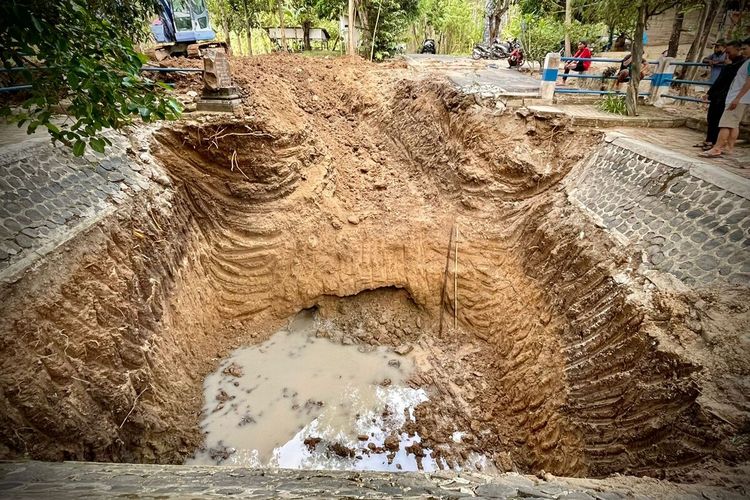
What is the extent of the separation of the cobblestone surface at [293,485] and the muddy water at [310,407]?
1.99m

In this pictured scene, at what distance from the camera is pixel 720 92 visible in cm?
551

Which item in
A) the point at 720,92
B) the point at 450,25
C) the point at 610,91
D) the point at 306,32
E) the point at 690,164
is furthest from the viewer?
the point at 450,25

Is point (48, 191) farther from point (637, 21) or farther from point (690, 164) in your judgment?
point (637, 21)

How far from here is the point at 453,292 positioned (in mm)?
7145

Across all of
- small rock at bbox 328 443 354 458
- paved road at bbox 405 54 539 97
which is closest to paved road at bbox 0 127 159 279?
small rock at bbox 328 443 354 458

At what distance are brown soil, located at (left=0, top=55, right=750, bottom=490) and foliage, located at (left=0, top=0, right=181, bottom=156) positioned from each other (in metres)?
1.85

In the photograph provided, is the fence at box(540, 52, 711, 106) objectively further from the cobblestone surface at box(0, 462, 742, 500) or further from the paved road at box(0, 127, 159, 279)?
the paved road at box(0, 127, 159, 279)

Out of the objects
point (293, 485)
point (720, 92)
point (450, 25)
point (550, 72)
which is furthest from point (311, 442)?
point (450, 25)

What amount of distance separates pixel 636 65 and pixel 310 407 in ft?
28.2

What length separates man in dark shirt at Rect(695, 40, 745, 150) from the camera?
17.7ft

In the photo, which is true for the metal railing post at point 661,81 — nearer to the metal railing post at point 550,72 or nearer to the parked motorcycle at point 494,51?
the metal railing post at point 550,72

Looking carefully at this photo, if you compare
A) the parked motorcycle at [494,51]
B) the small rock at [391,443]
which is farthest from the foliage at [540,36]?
the small rock at [391,443]

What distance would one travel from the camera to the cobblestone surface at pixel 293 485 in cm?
244

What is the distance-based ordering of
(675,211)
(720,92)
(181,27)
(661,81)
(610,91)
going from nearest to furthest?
1. (675,211)
2. (720,92)
3. (610,91)
4. (661,81)
5. (181,27)
